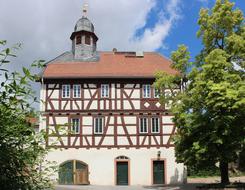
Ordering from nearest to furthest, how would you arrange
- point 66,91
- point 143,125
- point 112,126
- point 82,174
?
1. point 82,174
2. point 112,126
3. point 143,125
4. point 66,91

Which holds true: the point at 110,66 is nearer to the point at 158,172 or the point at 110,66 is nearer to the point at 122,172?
the point at 122,172

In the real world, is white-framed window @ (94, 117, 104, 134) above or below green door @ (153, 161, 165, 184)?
above

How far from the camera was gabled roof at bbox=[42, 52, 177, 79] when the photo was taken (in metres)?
31.5

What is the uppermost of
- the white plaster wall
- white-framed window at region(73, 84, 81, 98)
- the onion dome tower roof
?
the onion dome tower roof

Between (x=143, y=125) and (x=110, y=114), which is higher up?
(x=110, y=114)

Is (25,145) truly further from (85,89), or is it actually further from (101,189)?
(85,89)

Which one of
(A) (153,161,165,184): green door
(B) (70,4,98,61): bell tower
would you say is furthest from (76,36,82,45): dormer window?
(A) (153,161,165,184): green door

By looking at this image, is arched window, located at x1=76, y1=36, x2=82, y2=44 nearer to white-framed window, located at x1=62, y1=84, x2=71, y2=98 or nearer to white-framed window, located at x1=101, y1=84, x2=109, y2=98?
white-framed window, located at x1=62, y1=84, x2=71, y2=98

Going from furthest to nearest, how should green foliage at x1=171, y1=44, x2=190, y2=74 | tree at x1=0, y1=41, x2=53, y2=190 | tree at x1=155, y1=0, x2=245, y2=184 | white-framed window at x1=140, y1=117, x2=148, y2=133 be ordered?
white-framed window at x1=140, y1=117, x2=148, y2=133, green foliage at x1=171, y1=44, x2=190, y2=74, tree at x1=155, y1=0, x2=245, y2=184, tree at x1=0, y1=41, x2=53, y2=190

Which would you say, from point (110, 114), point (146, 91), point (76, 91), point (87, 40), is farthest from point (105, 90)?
point (87, 40)

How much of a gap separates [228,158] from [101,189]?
8624 mm

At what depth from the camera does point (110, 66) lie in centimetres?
3303

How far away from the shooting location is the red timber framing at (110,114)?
30.3 meters

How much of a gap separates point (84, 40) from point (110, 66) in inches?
159
